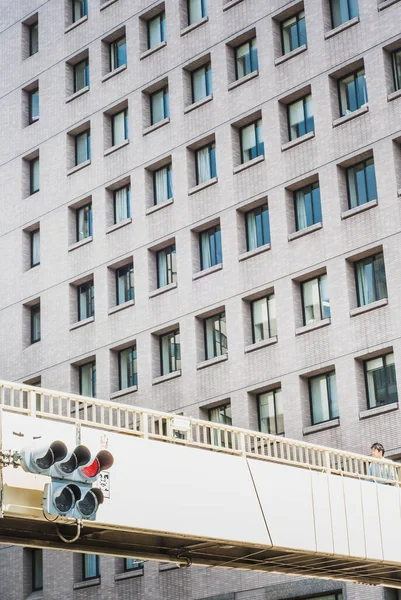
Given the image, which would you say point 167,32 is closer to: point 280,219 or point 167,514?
point 280,219

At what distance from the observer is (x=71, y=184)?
55.0 m

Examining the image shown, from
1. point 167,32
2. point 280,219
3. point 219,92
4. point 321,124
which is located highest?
point 167,32

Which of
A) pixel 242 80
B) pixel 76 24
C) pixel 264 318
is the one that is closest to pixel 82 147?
pixel 76 24

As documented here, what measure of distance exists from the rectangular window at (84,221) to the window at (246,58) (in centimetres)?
917

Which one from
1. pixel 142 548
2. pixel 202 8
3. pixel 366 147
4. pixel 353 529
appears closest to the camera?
pixel 142 548

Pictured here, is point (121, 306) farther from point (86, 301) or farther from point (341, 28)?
point (341, 28)

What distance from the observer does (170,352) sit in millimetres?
49188

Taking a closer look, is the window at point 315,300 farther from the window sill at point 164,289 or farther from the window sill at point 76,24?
the window sill at point 76,24

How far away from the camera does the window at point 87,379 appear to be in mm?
52062

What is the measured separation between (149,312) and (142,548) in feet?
78.7

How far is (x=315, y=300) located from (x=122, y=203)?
1174 cm

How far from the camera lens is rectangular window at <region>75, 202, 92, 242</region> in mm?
54281

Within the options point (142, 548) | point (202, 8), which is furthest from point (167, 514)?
point (202, 8)

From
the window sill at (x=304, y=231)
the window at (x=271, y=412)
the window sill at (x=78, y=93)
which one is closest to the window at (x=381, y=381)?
the window at (x=271, y=412)
